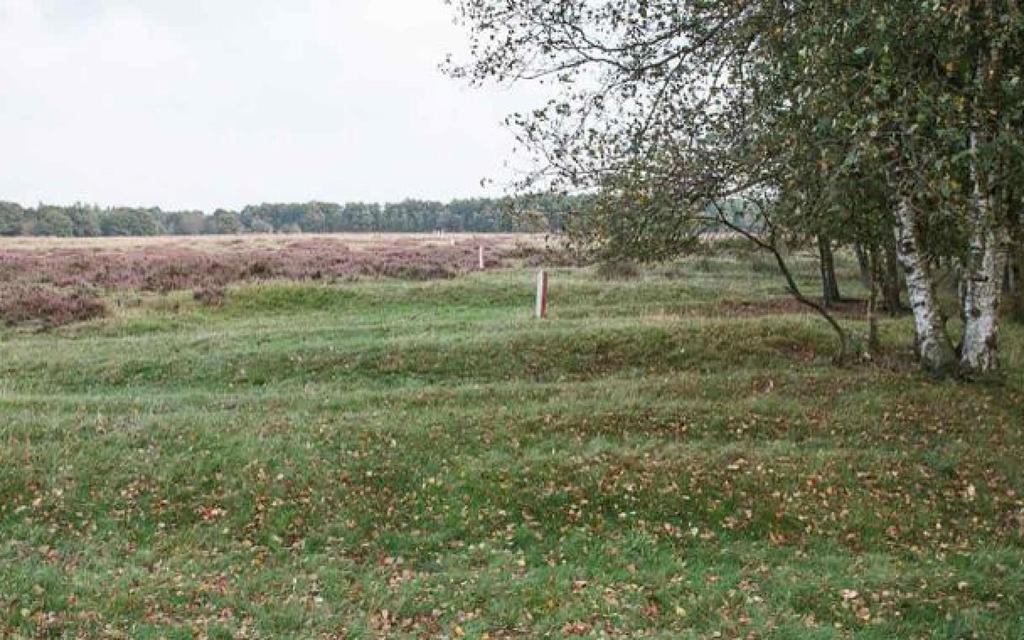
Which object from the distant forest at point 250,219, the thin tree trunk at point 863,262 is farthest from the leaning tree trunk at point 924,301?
the distant forest at point 250,219

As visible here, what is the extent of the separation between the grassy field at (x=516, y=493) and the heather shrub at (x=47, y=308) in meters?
Result: 7.14

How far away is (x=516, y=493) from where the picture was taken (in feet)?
33.4

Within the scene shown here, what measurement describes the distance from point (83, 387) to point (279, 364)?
354cm

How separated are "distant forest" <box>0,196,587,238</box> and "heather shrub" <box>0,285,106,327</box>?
7350cm

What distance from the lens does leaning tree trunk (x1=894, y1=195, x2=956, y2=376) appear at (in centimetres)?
1377

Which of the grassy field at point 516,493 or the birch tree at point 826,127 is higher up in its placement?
the birch tree at point 826,127

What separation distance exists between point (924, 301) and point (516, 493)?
26.5 feet

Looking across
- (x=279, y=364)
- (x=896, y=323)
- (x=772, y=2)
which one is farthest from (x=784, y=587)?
(x=896, y=323)

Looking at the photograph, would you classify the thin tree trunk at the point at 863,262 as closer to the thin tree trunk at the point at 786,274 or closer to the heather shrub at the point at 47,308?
the thin tree trunk at the point at 786,274

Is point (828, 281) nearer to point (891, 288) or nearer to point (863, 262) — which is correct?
point (891, 288)

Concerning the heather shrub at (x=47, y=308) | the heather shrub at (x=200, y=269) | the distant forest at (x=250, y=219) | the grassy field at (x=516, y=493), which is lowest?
the grassy field at (x=516, y=493)

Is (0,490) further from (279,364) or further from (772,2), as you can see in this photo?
(772,2)

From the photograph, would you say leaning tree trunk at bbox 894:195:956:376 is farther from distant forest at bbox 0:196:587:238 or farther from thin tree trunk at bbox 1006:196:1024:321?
distant forest at bbox 0:196:587:238

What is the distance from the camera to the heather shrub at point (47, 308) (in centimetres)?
2386
